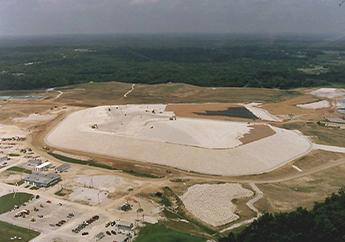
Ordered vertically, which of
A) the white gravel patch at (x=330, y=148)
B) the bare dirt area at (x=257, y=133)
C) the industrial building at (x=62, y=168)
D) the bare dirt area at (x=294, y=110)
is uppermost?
the bare dirt area at (x=257, y=133)

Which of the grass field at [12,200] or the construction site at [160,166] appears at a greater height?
the construction site at [160,166]

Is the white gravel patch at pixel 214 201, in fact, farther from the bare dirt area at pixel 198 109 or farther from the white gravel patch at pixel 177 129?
the bare dirt area at pixel 198 109

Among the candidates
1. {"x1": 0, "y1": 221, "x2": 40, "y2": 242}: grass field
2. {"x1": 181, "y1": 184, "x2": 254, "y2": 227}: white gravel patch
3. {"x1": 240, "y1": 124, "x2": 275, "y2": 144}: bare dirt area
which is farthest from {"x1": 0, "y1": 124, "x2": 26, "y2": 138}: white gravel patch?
{"x1": 181, "y1": 184, "x2": 254, "y2": 227}: white gravel patch

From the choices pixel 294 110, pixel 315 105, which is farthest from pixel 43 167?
pixel 315 105

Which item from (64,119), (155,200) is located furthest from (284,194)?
(64,119)

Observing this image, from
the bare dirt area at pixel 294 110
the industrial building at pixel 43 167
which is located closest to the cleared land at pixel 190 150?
the industrial building at pixel 43 167

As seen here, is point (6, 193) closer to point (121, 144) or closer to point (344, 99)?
point (121, 144)
